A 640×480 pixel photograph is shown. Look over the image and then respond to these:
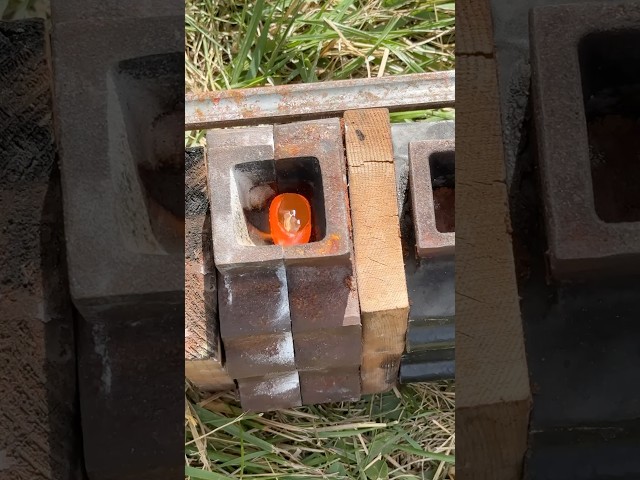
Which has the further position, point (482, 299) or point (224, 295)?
point (224, 295)

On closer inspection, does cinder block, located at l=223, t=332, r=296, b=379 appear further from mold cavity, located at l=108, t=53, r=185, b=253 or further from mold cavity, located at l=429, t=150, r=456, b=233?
mold cavity, located at l=108, t=53, r=185, b=253

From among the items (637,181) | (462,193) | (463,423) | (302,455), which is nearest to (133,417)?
(463,423)

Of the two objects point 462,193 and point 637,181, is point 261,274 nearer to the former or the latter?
point 462,193

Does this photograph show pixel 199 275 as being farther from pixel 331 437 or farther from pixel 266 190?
pixel 331 437

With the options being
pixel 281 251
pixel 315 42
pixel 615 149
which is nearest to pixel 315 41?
pixel 315 42

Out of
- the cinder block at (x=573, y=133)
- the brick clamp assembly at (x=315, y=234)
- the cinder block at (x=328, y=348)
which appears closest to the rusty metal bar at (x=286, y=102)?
the brick clamp assembly at (x=315, y=234)

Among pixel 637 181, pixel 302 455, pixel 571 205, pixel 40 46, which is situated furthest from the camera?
pixel 302 455

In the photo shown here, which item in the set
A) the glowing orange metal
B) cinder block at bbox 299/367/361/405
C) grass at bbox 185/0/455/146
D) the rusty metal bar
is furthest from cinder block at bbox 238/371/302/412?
grass at bbox 185/0/455/146
